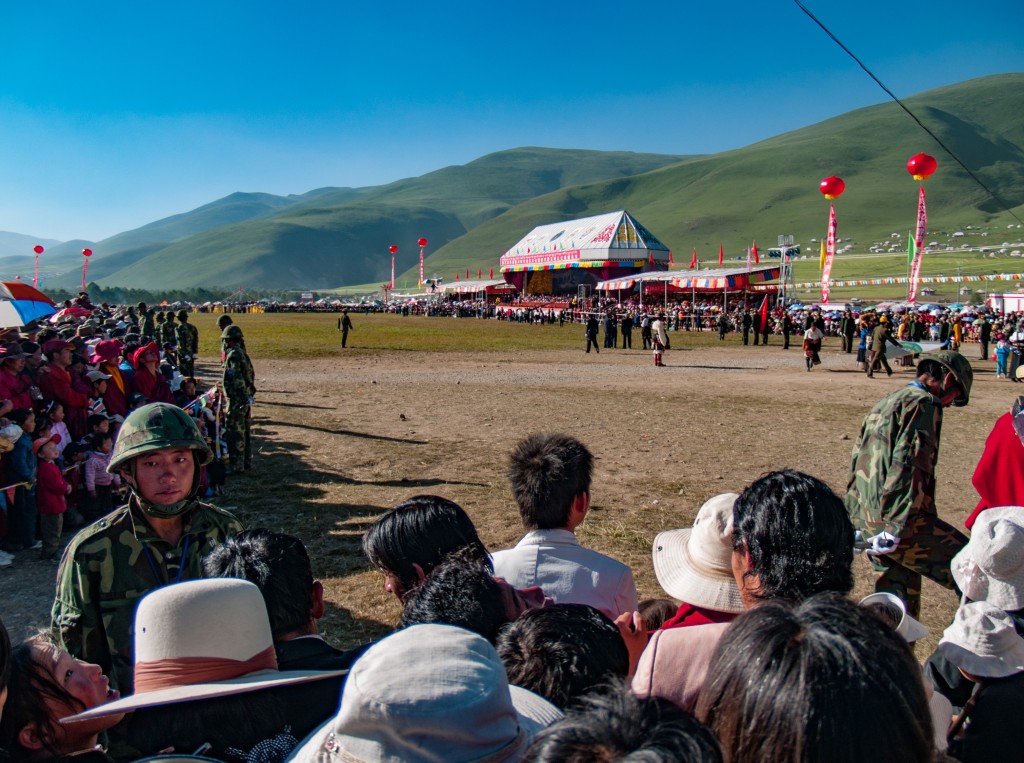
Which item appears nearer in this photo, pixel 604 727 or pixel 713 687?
pixel 604 727

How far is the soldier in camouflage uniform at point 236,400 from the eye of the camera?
9.27 meters

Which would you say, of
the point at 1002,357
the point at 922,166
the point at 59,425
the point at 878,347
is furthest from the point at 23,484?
the point at 922,166

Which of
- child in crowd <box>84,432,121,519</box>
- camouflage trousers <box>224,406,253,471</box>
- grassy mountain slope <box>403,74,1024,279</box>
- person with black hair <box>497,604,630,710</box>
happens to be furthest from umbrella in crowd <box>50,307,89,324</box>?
grassy mountain slope <box>403,74,1024,279</box>

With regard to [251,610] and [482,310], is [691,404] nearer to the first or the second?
[251,610]

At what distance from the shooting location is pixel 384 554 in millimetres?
2645

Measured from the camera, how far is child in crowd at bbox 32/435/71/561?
6.49 metres

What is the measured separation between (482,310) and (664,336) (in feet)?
140

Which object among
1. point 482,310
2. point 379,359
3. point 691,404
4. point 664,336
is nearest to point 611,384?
point 691,404

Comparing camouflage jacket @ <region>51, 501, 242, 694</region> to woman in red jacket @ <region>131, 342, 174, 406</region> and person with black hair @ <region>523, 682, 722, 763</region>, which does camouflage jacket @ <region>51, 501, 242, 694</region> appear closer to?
person with black hair @ <region>523, 682, 722, 763</region>

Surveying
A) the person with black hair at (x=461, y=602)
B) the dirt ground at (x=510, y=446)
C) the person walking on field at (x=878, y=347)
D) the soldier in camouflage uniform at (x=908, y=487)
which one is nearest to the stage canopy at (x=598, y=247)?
the dirt ground at (x=510, y=446)

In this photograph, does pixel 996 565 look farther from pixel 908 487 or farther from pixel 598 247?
pixel 598 247

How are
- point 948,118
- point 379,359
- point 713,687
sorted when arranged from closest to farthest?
point 713,687 → point 379,359 → point 948,118

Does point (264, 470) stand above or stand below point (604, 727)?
below

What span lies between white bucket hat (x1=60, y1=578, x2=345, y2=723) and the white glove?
3.37 m
